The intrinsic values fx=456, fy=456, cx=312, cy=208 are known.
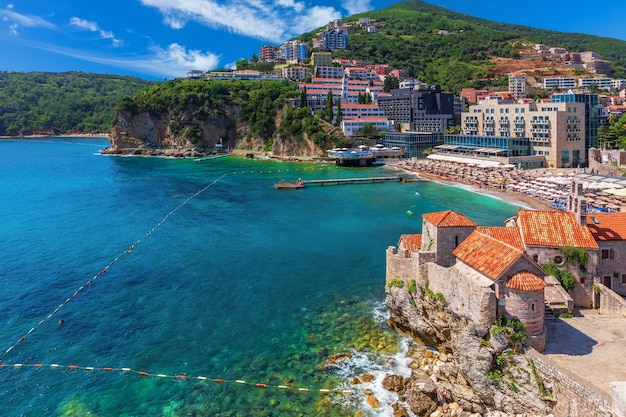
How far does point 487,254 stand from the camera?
21469 millimetres

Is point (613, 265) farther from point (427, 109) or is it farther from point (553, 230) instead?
point (427, 109)

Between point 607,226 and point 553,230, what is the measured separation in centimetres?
386

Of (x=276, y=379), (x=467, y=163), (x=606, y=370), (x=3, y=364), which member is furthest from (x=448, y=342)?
(x=467, y=163)

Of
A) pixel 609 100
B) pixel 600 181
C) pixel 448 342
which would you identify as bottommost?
pixel 448 342

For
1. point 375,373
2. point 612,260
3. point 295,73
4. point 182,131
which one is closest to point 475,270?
point 375,373

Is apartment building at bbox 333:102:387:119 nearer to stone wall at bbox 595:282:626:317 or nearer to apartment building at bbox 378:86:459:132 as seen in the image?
apartment building at bbox 378:86:459:132

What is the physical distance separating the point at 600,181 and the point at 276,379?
56005mm

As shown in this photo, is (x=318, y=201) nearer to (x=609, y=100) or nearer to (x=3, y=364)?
(x=3, y=364)

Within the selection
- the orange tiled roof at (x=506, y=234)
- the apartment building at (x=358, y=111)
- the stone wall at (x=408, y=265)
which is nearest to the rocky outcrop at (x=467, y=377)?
the stone wall at (x=408, y=265)

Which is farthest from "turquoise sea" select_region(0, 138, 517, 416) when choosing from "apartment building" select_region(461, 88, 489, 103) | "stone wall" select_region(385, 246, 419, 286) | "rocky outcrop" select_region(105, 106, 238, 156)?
"apartment building" select_region(461, 88, 489, 103)

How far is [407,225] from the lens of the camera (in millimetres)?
50750

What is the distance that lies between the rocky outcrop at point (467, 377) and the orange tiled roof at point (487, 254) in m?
2.56

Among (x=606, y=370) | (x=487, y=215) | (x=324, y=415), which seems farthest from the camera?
(x=487, y=215)

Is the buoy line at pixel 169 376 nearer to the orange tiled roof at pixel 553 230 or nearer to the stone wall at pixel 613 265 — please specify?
the orange tiled roof at pixel 553 230
